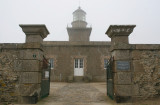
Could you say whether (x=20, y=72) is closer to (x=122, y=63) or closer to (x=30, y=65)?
(x=30, y=65)

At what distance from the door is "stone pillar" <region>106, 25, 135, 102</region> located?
A: 400 inches

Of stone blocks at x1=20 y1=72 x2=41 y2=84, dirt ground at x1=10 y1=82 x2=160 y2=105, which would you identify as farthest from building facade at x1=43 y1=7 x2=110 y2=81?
stone blocks at x1=20 y1=72 x2=41 y2=84

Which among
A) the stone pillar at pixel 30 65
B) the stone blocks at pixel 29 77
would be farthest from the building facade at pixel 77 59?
the stone blocks at pixel 29 77

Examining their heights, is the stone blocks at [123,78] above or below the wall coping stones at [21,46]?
below

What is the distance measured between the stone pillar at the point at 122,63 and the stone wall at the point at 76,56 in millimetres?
9786

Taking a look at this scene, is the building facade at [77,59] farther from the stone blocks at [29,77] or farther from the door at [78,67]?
the stone blocks at [29,77]

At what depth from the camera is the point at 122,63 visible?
4848 mm

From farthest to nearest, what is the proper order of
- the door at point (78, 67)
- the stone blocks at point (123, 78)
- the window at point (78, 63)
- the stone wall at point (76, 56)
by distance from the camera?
the window at point (78, 63)
the door at point (78, 67)
the stone wall at point (76, 56)
the stone blocks at point (123, 78)

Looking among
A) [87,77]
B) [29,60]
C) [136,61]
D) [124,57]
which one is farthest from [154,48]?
[87,77]

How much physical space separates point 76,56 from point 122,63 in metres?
10.2

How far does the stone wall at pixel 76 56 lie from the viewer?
14.6 meters

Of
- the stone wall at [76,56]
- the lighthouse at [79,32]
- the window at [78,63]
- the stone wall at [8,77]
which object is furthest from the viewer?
the lighthouse at [79,32]

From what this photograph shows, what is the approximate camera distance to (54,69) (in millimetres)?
14680

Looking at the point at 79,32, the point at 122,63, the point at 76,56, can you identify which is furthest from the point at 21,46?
the point at 79,32
